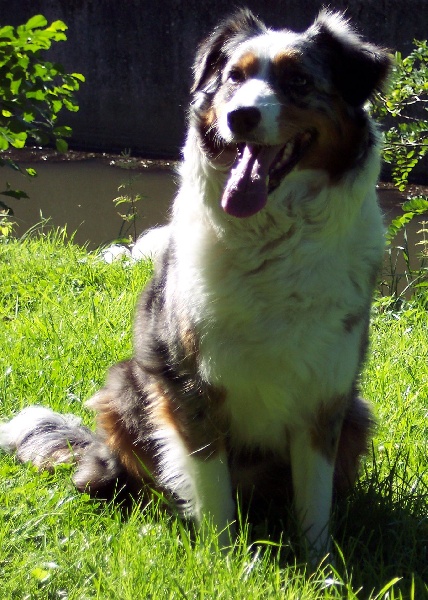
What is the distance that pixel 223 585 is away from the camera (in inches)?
96.7

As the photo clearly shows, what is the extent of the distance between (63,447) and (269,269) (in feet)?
3.86

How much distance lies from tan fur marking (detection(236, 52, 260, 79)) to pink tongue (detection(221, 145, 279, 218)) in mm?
243

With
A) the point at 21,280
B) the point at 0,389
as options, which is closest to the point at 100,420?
the point at 0,389

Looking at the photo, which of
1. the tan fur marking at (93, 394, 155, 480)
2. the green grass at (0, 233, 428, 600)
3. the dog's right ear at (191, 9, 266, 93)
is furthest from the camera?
the tan fur marking at (93, 394, 155, 480)

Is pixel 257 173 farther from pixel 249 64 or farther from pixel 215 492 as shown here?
pixel 215 492

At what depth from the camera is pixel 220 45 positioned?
299 centimetres

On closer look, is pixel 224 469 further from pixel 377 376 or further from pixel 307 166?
pixel 377 376

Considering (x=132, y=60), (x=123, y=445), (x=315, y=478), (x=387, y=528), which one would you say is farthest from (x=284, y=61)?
(x=132, y=60)

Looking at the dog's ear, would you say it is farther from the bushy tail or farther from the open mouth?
the bushy tail

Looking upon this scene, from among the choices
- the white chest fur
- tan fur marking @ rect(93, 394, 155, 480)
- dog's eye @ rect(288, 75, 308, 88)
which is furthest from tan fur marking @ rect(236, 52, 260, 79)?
tan fur marking @ rect(93, 394, 155, 480)

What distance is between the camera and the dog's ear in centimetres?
→ 279

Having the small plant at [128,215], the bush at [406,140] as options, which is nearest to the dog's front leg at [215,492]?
the bush at [406,140]

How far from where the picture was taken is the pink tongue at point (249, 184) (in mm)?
2691

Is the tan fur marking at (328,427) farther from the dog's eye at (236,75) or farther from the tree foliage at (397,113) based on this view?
the tree foliage at (397,113)
